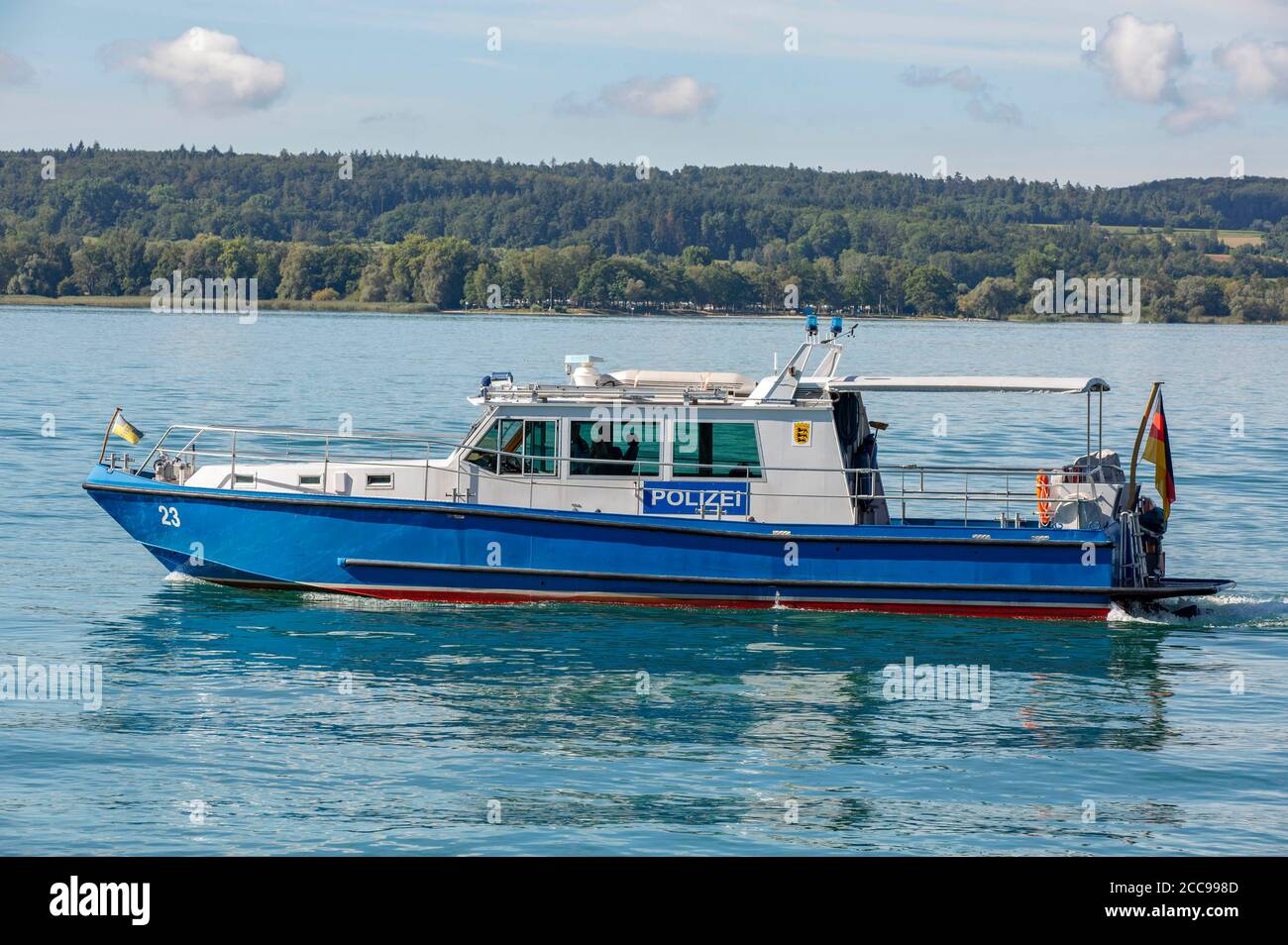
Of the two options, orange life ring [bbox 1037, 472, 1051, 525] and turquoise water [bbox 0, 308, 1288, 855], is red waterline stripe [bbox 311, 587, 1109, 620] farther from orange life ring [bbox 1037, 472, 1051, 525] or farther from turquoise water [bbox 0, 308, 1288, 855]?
orange life ring [bbox 1037, 472, 1051, 525]

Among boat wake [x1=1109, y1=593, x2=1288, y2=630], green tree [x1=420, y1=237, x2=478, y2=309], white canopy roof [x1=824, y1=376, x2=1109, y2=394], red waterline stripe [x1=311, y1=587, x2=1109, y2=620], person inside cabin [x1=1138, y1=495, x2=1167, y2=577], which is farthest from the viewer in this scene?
green tree [x1=420, y1=237, x2=478, y2=309]

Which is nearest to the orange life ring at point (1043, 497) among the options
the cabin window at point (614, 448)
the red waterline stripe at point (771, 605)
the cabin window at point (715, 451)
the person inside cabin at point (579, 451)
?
the red waterline stripe at point (771, 605)

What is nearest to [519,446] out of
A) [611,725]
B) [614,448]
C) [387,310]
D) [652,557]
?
[614,448]

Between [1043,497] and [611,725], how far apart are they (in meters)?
7.01

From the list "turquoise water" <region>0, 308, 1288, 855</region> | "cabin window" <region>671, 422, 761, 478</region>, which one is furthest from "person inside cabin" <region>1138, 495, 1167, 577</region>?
"cabin window" <region>671, 422, 761, 478</region>

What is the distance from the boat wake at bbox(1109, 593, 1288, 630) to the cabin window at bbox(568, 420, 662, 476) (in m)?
5.60

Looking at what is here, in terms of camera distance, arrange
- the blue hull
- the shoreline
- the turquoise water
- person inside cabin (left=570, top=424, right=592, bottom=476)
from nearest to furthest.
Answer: the turquoise water
the blue hull
person inside cabin (left=570, top=424, right=592, bottom=476)
the shoreline

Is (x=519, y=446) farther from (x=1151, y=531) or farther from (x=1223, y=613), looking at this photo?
(x=1223, y=613)

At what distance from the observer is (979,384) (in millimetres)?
17766

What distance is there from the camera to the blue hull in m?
18.0

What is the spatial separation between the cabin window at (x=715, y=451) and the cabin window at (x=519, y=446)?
1.44 m

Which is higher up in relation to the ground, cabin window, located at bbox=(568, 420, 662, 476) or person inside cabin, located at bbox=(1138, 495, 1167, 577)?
cabin window, located at bbox=(568, 420, 662, 476)

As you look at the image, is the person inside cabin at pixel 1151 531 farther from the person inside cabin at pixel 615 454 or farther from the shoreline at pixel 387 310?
the shoreline at pixel 387 310
